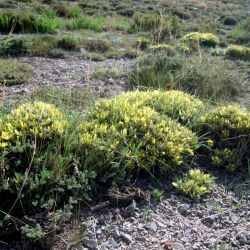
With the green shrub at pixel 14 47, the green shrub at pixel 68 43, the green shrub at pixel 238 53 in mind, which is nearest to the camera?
the green shrub at pixel 14 47

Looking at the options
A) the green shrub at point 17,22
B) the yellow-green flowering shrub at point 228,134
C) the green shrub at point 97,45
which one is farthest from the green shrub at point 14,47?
the yellow-green flowering shrub at point 228,134

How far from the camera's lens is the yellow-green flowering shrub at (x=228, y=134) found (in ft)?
14.4

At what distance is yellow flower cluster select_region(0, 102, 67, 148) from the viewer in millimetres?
3410

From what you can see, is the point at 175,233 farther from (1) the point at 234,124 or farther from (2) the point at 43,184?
(1) the point at 234,124

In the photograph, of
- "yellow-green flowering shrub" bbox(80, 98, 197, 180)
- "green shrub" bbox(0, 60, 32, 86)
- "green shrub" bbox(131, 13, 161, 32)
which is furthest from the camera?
"green shrub" bbox(131, 13, 161, 32)

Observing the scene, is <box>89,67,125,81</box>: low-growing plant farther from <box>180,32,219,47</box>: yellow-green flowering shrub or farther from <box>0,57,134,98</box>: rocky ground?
<box>180,32,219,47</box>: yellow-green flowering shrub

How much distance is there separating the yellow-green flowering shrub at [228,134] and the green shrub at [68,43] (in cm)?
501

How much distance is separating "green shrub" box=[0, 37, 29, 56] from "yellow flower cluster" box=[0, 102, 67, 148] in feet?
15.4

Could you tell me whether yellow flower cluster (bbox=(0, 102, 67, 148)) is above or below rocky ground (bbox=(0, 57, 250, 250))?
above

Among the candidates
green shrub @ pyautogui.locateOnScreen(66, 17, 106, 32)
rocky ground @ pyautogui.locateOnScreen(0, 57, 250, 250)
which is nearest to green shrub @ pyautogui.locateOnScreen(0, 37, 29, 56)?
green shrub @ pyautogui.locateOnScreen(66, 17, 106, 32)

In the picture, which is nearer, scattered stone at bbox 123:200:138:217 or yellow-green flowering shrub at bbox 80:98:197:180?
scattered stone at bbox 123:200:138:217

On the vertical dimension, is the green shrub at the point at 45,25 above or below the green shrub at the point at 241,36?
above

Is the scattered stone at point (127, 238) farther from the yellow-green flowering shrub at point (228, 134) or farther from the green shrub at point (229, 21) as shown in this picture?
the green shrub at point (229, 21)

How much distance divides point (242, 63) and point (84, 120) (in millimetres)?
5651
